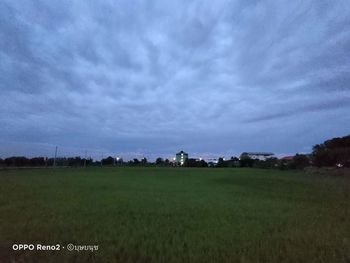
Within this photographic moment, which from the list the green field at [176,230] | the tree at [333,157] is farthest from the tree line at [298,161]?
the green field at [176,230]

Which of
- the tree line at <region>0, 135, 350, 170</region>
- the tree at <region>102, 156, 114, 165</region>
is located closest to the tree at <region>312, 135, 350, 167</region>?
the tree line at <region>0, 135, 350, 170</region>

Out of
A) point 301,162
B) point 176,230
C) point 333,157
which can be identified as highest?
point 301,162

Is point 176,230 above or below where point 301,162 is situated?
below

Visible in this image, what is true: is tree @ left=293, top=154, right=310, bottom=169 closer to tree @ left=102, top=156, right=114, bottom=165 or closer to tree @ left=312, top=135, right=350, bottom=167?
tree @ left=312, top=135, right=350, bottom=167

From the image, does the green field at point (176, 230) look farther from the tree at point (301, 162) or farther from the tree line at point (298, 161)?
the tree at point (301, 162)

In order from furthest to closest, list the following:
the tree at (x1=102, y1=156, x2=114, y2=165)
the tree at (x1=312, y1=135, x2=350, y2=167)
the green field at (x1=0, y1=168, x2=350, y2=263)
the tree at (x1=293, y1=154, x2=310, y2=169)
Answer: the tree at (x1=102, y1=156, x2=114, y2=165)
the tree at (x1=293, y1=154, x2=310, y2=169)
the tree at (x1=312, y1=135, x2=350, y2=167)
the green field at (x1=0, y1=168, x2=350, y2=263)

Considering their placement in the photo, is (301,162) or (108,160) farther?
(108,160)

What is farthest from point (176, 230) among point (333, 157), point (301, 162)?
point (301, 162)

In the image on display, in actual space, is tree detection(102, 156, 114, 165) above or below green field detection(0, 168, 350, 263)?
above

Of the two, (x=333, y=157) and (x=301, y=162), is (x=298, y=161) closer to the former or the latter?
(x=301, y=162)

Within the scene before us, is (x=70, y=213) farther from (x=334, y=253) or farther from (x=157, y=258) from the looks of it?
(x=334, y=253)

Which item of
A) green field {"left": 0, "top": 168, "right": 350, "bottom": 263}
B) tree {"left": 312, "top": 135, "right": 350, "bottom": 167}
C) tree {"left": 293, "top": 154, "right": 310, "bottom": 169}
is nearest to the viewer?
green field {"left": 0, "top": 168, "right": 350, "bottom": 263}

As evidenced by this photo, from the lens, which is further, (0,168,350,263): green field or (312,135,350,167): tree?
(312,135,350,167): tree

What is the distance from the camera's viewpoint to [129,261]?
10305mm
